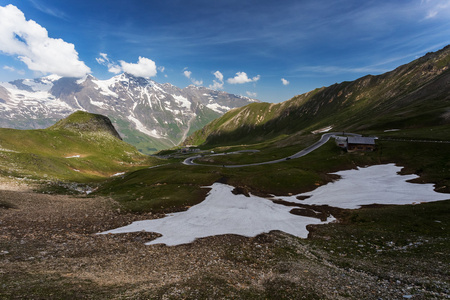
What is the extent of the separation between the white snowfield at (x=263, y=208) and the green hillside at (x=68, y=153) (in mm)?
56721

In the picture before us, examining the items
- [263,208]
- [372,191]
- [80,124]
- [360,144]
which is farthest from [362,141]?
[80,124]

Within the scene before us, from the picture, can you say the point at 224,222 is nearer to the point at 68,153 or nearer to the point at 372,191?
the point at 372,191

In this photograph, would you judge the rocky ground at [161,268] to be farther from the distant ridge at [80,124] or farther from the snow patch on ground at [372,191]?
the distant ridge at [80,124]

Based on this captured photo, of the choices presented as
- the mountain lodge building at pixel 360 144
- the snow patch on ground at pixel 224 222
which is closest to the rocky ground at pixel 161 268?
the snow patch on ground at pixel 224 222

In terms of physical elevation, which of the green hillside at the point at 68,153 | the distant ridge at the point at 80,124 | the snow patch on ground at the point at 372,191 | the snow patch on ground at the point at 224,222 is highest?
the distant ridge at the point at 80,124

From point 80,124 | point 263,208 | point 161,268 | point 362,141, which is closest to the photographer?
point 161,268

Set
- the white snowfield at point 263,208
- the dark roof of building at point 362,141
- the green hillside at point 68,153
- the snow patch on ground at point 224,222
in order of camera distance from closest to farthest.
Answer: the snow patch on ground at point 224,222 → the white snowfield at point 263,208 → the green hillside at point 68,153 → the dark roof of building at point 362,141

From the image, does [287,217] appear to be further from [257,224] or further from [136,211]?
[136,211]

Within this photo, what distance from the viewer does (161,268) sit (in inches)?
830

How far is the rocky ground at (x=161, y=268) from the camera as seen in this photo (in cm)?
1528

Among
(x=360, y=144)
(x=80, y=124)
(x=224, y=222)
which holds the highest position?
(x=80, y=124)

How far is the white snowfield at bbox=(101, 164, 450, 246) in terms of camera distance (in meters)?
36.4

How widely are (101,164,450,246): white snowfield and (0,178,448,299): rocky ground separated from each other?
3272 millimetres

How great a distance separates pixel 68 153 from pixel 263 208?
13177 cm
